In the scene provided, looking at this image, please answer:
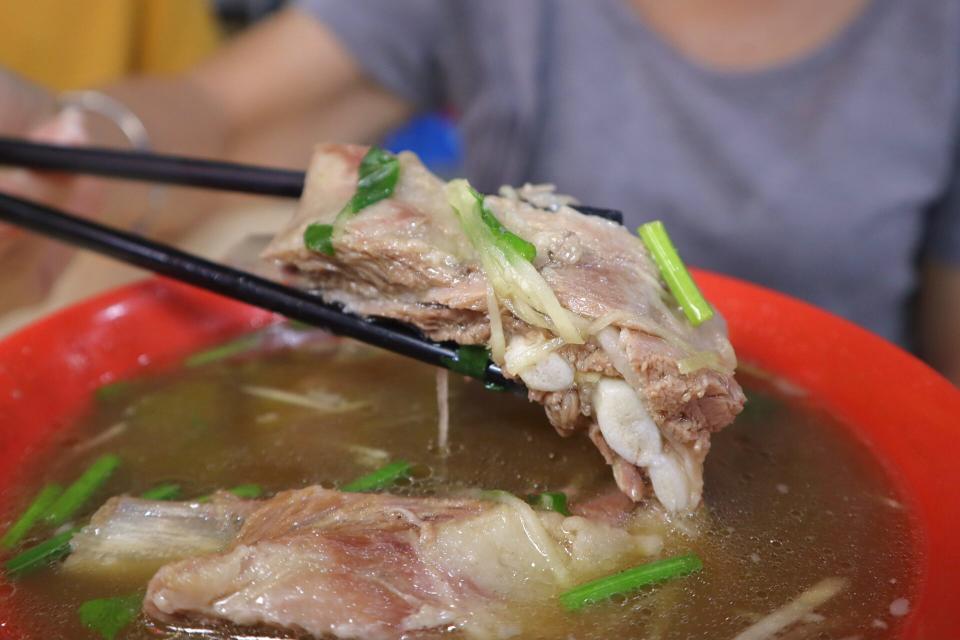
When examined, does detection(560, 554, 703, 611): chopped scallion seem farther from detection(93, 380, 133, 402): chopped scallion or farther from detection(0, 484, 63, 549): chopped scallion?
detection(93, 380, 133, 402): chopped scallion

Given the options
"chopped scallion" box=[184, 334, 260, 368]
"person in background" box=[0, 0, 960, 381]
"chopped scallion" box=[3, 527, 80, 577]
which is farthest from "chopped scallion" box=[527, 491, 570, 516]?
"person in background" box=[0, 0, 960, 381]

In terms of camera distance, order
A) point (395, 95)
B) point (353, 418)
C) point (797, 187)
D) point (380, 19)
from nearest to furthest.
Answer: point (353, 418), point (797, 187), point (380, 19), point (395, 95)

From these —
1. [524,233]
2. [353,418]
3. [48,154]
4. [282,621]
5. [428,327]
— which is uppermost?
[48,154]

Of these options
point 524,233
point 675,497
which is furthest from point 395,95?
point 675,497

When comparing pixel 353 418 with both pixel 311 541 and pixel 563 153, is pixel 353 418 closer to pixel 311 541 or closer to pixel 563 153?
pixel 311 541

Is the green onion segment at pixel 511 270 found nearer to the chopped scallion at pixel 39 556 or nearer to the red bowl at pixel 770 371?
the red bowl at pixel 770 371

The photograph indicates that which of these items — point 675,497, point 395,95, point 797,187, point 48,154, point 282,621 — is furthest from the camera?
point 395,95
